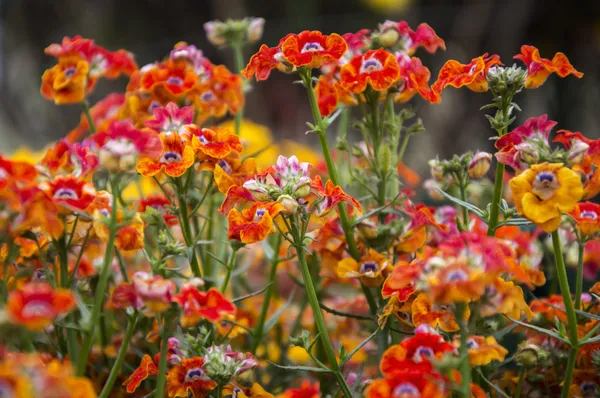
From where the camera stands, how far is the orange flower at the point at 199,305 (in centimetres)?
73

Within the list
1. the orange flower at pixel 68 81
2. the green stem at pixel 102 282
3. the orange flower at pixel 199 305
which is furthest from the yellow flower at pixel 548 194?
the orange flower at pixel 68 81

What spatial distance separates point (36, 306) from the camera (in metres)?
0.64

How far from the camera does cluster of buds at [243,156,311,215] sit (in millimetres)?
834

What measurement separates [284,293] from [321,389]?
0.98m

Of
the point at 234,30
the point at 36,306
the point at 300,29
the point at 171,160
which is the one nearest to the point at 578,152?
the point at 171,160

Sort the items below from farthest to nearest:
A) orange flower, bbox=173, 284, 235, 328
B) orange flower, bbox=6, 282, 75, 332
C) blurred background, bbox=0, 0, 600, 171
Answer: blurred background, bbox=0, 0, 600, 171 → orange flower, bbox=173, 284, 235, 328 → orange flower, bbox=6, 282, 75, 332

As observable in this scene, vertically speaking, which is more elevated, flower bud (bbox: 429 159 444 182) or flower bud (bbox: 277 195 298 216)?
flower bud (bbox: 429 159 444 182)

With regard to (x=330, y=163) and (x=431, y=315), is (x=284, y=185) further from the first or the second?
(x=431, y=315)

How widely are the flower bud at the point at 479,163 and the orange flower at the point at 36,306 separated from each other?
2.12ft

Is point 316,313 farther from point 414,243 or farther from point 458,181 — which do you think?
point 458,181

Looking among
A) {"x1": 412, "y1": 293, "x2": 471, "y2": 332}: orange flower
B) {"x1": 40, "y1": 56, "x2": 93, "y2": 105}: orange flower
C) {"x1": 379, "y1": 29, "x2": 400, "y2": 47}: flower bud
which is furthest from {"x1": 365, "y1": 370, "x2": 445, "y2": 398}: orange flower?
{"x1": 40, "y1": 56, "x2": 93, "y2": 105}: orange flower

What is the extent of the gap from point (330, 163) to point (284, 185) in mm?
145

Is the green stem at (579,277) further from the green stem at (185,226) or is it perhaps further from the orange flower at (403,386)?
the green stem at (185,226)

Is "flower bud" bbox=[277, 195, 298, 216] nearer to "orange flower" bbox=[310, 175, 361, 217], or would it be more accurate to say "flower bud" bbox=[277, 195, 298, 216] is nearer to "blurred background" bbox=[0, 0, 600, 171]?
"orange flower" bbox=[310, 175, 361, 217]
